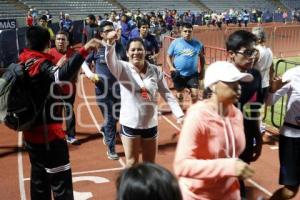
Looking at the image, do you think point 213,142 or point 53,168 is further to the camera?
point 53,168

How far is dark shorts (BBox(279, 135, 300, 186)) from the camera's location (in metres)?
4.25

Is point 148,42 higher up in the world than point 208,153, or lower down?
higher up

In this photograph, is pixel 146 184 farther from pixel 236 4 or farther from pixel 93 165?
pixel 236 4

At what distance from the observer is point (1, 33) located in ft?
49.4

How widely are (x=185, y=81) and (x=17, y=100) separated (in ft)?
16.4

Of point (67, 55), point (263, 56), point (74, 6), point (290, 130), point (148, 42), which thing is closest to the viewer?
point (290, 130)

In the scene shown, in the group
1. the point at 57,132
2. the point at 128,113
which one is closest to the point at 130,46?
the point at 128,113

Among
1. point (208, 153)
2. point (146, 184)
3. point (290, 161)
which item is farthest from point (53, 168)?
point (146, 184)

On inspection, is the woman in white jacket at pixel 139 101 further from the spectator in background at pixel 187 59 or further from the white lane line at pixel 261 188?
the spectator in background at pixel 187 59

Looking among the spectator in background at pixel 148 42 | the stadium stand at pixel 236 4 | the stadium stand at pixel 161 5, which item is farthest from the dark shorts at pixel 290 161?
the stadium stand at pixel 236 4

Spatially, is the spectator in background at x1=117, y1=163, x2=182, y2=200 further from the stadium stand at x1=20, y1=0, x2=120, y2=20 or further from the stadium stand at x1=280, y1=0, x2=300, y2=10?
the stadium stand at x1=280, y1=0, x2=300, y2=10

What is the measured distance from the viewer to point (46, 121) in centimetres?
403

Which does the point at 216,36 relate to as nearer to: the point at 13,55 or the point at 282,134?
the point at 13,55

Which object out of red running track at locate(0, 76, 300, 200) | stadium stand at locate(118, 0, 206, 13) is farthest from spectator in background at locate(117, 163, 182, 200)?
stadium stand at locate(118, 0, 206, 13)
